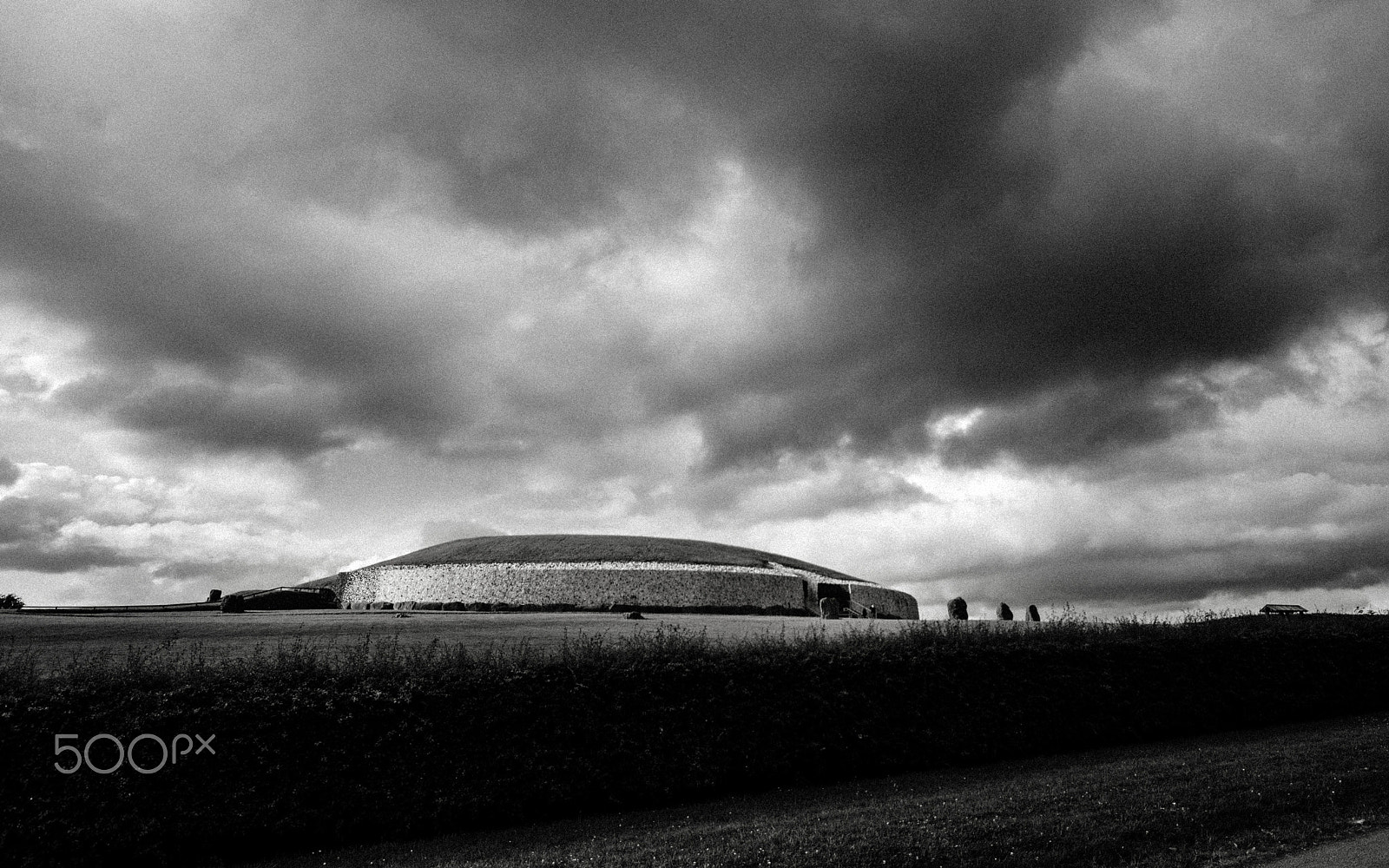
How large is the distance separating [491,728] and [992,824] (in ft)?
21.8

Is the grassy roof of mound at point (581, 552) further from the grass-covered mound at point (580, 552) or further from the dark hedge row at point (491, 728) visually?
the dark hedge row at point (491, 728)

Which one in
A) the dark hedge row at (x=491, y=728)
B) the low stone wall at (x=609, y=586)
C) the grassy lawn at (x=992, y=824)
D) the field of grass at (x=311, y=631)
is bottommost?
the grassy lawn at (x=992, y=824)

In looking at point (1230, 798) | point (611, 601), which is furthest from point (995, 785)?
point (611, 601)

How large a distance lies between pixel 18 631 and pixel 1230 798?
99.1ft

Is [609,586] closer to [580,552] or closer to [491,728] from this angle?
[580,552]

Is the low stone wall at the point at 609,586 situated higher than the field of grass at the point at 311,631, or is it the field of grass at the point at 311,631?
the low stone wall at the point at 609,586

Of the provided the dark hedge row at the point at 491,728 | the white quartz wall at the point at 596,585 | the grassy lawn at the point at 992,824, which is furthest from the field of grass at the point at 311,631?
the white quartz wall at the point at 596,585

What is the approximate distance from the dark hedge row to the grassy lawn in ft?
1.55

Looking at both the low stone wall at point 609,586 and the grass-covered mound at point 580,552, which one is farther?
the grass-covered mound at point 580,552

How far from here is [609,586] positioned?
51.9 meters

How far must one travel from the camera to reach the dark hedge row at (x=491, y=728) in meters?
10.8

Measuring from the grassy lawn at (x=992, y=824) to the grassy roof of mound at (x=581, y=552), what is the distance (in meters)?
43.0

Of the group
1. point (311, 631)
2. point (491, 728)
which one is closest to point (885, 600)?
point (311, 631)

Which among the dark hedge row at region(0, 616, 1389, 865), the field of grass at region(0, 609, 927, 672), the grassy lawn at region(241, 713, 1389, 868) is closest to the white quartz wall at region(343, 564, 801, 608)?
the field of grass at region(0, 609, 927, 672)
